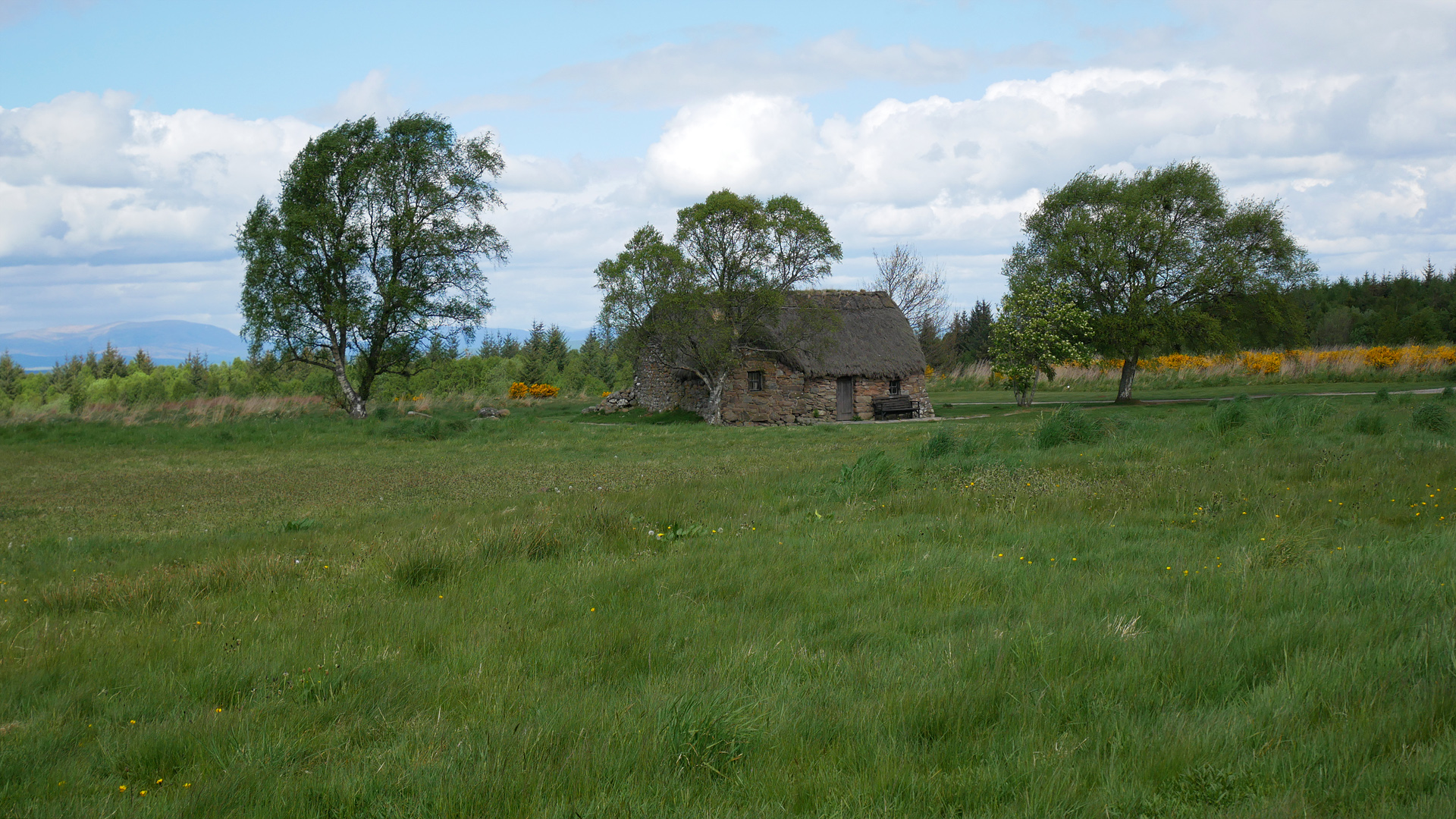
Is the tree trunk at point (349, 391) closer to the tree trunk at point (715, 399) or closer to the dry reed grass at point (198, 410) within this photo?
the dry reed grass at point (198, 410)

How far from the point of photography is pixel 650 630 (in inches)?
196

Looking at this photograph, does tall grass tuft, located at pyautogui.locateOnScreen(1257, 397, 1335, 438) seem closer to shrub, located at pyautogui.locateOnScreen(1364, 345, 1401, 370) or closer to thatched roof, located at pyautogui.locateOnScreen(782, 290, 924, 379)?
thatched roof, located at pyautogui.locateOnScreen(782, 290, 924, 379)

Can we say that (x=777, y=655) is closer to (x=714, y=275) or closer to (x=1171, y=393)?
(x=714, y=275)

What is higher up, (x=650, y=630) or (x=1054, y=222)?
(x=1054, y=222)

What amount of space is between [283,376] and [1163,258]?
2852 inches

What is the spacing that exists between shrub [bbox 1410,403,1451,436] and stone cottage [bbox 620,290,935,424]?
73.7 feet

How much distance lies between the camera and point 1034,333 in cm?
3566

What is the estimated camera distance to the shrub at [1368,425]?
45.0 feet

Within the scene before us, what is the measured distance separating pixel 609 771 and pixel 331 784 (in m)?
1.06

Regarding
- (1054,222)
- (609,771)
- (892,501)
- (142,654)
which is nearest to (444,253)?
(1054,222)

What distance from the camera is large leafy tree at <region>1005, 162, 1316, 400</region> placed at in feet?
114

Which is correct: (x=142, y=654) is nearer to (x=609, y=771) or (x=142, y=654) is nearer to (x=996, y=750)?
(x=609, y=771)

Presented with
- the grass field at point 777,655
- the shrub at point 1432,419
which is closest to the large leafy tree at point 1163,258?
the shrub at point 1432,419

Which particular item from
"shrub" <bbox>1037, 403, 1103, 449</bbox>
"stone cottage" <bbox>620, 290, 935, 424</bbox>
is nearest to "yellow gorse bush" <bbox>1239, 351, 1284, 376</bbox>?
"stone cottage" <bbox>620, 290, 935, 424</bbox>
